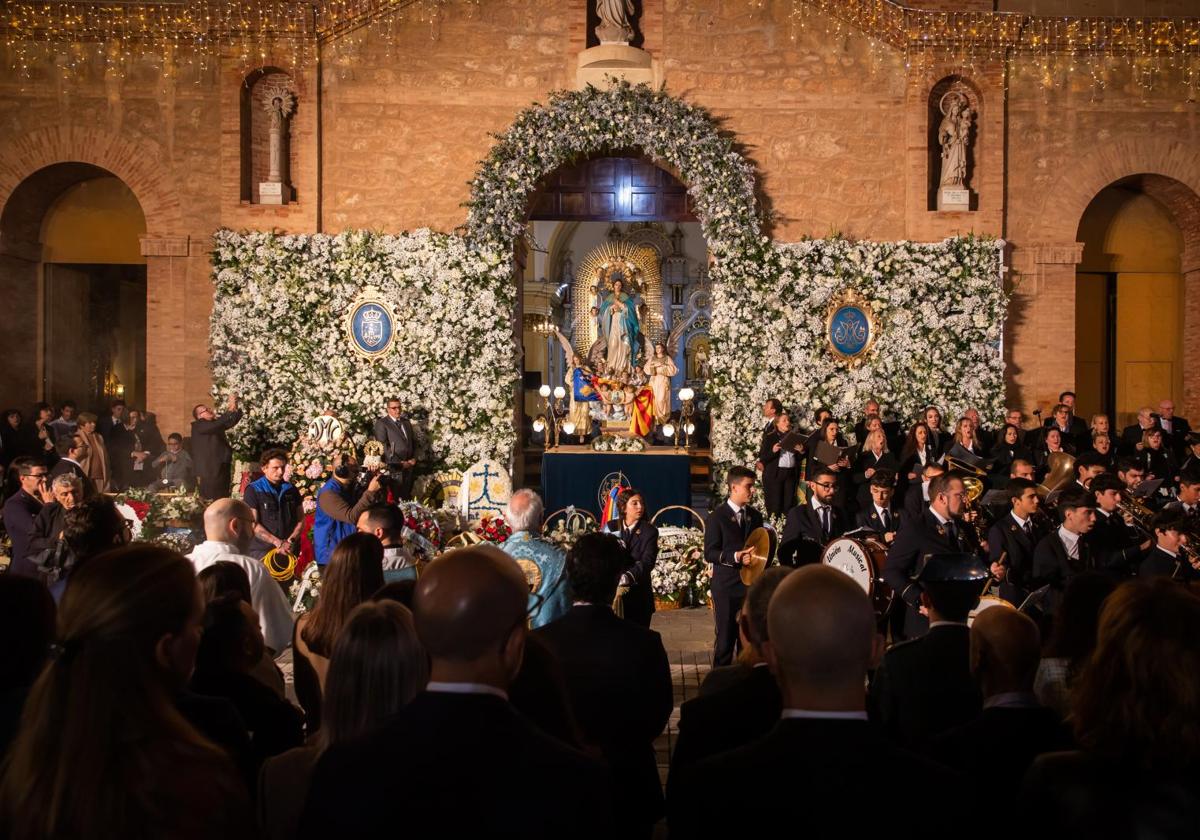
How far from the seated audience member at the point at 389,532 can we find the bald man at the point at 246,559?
631 millimetres

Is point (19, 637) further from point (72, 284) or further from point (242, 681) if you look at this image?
point (72, 284)

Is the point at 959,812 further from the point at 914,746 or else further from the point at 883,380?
the point at 883,380

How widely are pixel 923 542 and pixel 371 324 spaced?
1073cm

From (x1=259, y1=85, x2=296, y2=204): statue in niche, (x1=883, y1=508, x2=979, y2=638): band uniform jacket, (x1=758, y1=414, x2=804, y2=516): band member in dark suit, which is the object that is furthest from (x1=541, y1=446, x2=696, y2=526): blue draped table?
(x1=883, y1=508, x2=979, y2=638): band uniform jacket

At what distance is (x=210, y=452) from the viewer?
47.4ft

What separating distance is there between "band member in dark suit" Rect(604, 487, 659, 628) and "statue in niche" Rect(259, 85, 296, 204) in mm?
9780

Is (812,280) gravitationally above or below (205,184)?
below

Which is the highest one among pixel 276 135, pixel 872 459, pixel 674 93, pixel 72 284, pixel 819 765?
pixel 674 93

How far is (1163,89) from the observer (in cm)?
1669

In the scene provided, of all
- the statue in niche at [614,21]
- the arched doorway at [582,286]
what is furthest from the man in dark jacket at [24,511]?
the arched doorway at [582,286]

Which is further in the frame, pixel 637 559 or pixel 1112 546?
pixel 637 559

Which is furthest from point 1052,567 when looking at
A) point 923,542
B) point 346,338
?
point 346,338

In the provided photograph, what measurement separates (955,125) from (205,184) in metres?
11.6

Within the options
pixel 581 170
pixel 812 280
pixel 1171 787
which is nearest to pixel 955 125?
pixel 812 280
